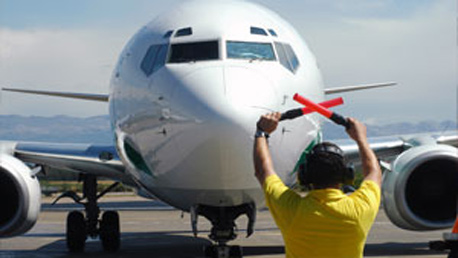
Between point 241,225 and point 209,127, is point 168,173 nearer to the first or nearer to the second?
point 209,127

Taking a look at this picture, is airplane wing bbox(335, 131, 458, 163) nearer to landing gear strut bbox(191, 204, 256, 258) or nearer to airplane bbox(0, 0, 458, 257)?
airplane bbox(0, 0, 458, 257)

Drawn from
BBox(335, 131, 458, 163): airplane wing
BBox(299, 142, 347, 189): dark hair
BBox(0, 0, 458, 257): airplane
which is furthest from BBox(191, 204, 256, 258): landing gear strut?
BBox(299, 142, 347, 189): dark hair

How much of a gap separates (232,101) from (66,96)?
6851mm

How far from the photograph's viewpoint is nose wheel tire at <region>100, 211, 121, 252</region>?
45.6 feet

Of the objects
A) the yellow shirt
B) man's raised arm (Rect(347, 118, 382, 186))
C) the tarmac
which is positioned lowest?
the tarmac

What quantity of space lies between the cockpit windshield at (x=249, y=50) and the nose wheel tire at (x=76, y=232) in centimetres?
592

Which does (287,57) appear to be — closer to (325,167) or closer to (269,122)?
(269,122)

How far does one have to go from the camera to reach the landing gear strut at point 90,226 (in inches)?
541

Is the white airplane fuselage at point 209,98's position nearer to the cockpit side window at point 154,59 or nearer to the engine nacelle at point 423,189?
the cockpit side window at point 154,59

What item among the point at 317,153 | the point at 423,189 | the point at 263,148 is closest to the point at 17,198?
the point at 423,189

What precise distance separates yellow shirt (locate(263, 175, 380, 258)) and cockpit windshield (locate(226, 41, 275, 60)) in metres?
5.31

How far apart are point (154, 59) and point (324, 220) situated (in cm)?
616

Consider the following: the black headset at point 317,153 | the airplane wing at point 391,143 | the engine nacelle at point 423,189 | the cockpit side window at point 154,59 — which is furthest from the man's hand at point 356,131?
the airplane wing at point 391,143

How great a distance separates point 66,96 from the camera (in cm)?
1406
